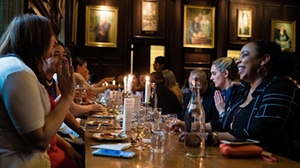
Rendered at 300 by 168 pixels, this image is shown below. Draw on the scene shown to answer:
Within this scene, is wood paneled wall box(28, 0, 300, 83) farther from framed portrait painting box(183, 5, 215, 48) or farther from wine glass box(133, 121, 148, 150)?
wine glass box(133, 121, 148, 150)

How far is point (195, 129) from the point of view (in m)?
1.65

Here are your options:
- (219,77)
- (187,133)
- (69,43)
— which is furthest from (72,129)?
(69,43)

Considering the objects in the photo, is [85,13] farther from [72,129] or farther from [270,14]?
[72,129]

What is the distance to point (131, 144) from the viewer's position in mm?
1760

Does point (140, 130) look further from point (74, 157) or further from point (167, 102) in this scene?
point (167, 102)

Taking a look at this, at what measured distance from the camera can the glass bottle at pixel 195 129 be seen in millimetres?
1593

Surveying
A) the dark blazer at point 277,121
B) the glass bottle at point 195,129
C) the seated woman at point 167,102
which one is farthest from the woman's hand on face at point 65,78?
the seated woman at point 167,102

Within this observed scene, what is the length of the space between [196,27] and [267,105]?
7.07 m

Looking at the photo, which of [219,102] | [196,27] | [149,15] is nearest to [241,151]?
[219,102]

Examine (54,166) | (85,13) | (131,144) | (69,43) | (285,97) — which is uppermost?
(85,13)

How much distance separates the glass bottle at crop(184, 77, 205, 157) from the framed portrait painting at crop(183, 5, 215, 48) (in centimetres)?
722

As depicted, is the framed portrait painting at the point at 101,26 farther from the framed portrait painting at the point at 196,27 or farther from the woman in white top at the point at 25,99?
the woman in white top at the point at 25,99

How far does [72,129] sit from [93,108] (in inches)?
26.2

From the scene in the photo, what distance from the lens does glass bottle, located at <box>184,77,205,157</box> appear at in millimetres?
1593
